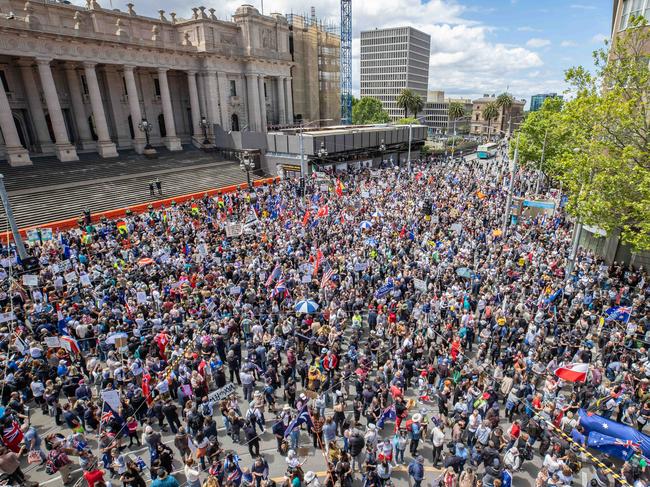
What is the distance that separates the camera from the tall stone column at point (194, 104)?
49656mm

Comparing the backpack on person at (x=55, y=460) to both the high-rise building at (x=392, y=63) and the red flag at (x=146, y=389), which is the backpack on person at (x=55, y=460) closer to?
the red flag at (x=146, y=389)

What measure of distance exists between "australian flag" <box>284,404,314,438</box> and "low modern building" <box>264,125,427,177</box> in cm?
3156

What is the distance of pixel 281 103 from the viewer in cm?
6125

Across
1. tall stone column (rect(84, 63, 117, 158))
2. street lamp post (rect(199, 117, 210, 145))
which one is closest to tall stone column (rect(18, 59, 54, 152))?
tall stone column (rect(84, 63, 117, 158))

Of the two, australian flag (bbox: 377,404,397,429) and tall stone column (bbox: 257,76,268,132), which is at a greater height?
tall stone column (bbox: 257,76,268,132)

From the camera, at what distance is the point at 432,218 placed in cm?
2567

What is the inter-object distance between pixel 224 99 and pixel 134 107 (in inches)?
474

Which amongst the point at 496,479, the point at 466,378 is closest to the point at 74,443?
the point at 496,479

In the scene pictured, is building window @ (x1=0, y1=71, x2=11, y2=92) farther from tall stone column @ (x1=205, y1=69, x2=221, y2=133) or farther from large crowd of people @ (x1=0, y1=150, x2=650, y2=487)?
large crowd of people @ (x1=0, y1=150, x2=650, y2=487)

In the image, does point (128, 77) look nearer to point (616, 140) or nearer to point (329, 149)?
point (329, 149)

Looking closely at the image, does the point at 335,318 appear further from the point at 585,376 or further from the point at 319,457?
the point at 585,376

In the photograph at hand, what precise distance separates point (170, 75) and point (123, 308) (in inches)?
1770

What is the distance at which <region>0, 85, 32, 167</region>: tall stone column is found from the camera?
3356 centimetres

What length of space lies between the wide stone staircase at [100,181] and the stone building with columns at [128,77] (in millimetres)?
1881
